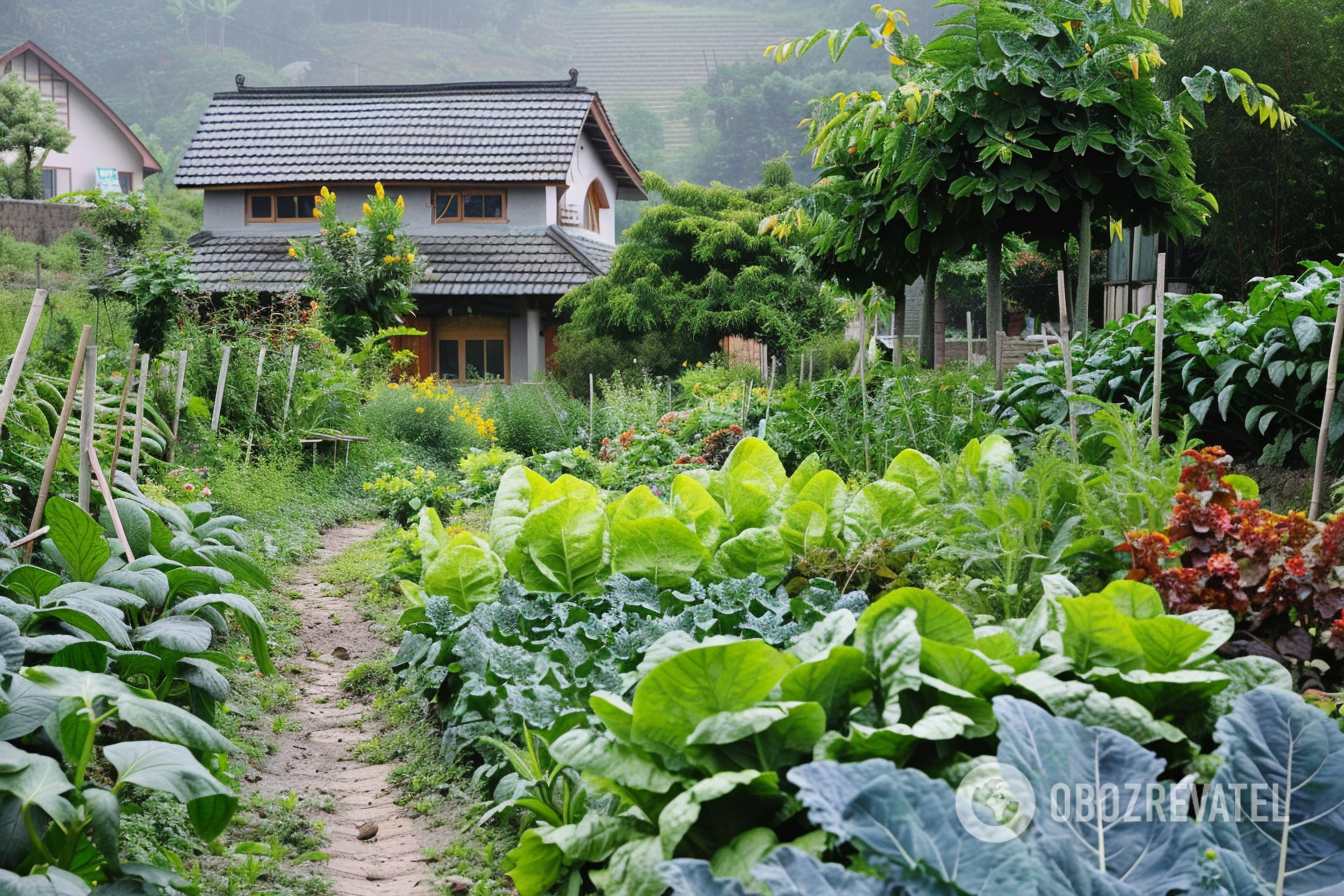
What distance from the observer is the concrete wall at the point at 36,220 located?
73.2 ft

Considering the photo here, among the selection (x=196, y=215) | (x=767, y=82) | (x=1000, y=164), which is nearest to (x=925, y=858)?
(x=1000, y=164)

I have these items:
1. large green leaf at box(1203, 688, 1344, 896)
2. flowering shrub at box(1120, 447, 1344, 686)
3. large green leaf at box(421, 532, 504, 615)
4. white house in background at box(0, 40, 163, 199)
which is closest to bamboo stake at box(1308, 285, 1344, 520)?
flowering shrub at box(1120, 447, 1344, 686)

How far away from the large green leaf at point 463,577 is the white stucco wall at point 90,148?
3078cm

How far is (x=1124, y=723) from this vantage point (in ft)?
6.89

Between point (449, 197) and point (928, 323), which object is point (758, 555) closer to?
point (928, 323)

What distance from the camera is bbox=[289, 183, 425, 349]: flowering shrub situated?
12898 millimetres

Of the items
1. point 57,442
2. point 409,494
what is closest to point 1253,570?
point 57,442

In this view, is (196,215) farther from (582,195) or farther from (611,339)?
(611,339)

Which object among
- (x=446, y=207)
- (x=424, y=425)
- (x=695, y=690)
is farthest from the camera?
(x=446, y=207)

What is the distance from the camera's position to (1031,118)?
16.3 ft

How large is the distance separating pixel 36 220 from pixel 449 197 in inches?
390

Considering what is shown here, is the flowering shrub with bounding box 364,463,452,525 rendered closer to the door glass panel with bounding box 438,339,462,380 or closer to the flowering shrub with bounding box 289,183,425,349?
the flowering shrub with bounding box 289,183,425,349

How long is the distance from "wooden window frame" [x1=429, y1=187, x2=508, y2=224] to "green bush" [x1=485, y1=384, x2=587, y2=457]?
751 centimetres

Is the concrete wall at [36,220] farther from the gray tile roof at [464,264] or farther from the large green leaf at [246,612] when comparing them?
the large green leaf at [246,612]
